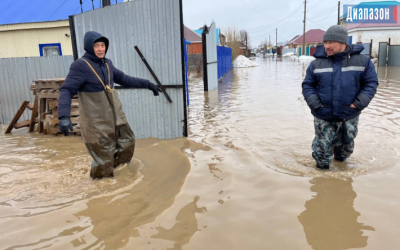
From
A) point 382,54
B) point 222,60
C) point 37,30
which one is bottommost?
point 222,60

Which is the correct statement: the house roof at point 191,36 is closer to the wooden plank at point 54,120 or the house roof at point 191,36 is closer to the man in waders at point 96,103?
the wooden plank at point 54,120

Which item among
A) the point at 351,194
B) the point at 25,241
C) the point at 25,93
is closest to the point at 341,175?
the point at 351,194

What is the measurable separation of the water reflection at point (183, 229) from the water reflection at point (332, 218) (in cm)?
101

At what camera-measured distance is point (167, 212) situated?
10.5 feet

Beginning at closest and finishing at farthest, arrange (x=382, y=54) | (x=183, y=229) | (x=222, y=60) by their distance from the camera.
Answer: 1. (x=183, y=229)
2. (x=222, y=60)
3. (x=382, y=54)

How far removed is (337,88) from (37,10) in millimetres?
14727

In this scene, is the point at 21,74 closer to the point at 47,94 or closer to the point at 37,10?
the point at 47,94

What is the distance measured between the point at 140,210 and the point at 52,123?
4387 millimetres

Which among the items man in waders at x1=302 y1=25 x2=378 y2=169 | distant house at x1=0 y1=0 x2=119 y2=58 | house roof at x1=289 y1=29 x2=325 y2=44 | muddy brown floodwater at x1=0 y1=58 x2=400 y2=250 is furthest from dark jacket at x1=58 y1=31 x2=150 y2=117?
house roof at x1=289 y1=29 x2=325 y2=44

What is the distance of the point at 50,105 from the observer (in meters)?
6.91

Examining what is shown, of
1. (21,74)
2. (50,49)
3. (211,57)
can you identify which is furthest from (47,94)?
(211,57)

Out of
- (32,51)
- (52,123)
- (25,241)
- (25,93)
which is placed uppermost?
(32,51)

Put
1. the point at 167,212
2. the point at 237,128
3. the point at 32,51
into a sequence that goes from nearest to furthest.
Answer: the point at 167,212
the point at 237,128
the point at 32,51

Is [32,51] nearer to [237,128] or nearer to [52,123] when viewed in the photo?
[52,123]
